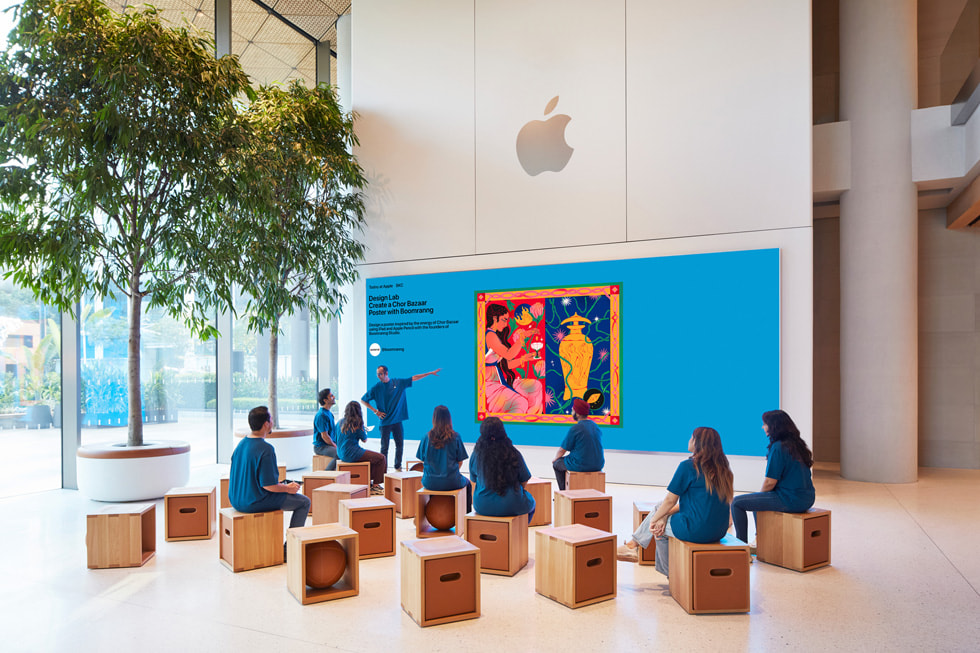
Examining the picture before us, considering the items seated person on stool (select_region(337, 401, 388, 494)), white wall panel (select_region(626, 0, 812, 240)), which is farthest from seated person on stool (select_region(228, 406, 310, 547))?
white wall panel (select_region(626, 0, 812, 240))

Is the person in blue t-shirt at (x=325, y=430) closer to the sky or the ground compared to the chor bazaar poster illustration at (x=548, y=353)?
closer to the ground

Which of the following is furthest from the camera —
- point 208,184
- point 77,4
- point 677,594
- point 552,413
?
point 552,413

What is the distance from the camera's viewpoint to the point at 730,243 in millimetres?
7461

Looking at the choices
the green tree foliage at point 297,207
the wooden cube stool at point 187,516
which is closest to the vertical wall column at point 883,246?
the green tree foliage at point 297,207

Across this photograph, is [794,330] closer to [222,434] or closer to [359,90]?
[359,90]

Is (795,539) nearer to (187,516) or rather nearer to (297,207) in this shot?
(187,516)

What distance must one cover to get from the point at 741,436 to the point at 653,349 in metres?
1.39

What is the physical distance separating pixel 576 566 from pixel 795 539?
5.87 ft

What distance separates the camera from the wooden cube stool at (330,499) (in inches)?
216

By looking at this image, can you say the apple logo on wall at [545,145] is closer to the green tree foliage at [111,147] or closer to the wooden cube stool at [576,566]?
the green tree foliage at [111,147]

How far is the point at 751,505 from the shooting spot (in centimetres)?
470

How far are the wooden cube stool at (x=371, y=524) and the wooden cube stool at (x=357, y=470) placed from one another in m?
1.74

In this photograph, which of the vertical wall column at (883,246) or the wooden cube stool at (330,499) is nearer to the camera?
the wooden cube stool at (330,499)

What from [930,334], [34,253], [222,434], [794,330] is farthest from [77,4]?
[930,334]
